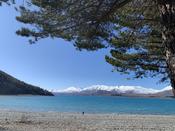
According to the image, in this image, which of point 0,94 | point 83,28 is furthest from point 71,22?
point 0,94

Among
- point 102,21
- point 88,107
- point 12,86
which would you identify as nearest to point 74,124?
point 102,21

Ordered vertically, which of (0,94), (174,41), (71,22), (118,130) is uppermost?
(0,94)

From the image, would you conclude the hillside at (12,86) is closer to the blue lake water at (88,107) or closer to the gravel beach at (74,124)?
the blue lake water at (88,107)

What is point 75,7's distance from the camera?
9.73 metres

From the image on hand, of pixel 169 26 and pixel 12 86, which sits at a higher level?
pixel 12 86

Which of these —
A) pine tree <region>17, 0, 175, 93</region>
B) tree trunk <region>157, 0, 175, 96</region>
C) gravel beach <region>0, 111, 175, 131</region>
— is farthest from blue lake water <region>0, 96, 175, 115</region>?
tree trunk <region>157, 0, 175, 96</region>

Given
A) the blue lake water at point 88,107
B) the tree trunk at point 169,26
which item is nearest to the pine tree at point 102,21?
the tree trunk at point 169,26

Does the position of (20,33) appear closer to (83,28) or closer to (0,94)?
(83,28)

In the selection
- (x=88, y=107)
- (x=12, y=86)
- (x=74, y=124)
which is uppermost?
(x=12, y=86)

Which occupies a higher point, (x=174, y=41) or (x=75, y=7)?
(x=75, y=7)

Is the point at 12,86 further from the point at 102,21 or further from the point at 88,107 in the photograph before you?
the point at 102,21

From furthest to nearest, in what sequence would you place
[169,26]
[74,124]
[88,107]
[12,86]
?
1. [12,86]
2. [88,107]
3. [74,124]
4. [169,26]

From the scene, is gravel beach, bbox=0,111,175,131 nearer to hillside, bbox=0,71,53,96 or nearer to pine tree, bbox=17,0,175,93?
pine tree, bbox=17,0,175,93

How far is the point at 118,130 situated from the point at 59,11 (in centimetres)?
1023
